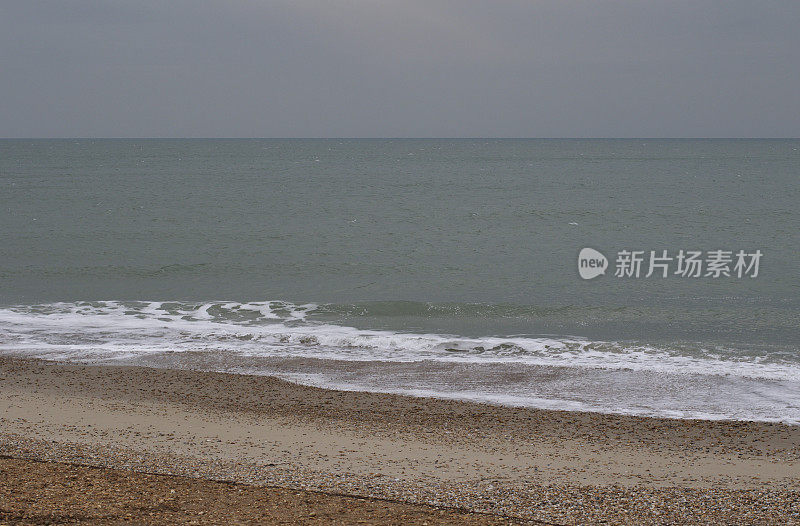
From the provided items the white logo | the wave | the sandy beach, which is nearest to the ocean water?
the wave

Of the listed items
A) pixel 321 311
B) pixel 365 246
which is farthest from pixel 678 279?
pixel 365 246

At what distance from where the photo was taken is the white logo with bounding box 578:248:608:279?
23.8 metres

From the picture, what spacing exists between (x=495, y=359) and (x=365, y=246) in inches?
649

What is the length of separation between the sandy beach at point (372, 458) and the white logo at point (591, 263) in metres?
13.7

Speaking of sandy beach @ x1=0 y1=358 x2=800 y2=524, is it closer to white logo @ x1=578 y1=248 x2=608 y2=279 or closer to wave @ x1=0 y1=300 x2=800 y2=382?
wave @ x1=0 y1=300 x2=800 y2=382

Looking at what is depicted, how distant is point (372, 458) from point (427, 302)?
36.3 ft

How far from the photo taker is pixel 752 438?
9211 mm

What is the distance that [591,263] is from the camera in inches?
1035

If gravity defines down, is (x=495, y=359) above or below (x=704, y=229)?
below

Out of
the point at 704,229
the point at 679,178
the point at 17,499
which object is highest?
the point at 679,178

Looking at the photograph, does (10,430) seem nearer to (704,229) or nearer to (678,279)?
(678,279)

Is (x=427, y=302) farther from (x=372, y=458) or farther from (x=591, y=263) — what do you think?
(x=372, y=458)

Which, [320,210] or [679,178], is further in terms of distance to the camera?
[679,178]

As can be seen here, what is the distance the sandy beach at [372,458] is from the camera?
6547 millimetres
